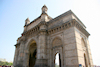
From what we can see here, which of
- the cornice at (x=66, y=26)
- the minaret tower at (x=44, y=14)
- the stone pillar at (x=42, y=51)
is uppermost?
the minaret tower at (x=44, y=14)

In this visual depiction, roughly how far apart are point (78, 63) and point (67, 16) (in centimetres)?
890

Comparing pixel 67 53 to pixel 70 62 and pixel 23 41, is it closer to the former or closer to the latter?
pixel 70 62

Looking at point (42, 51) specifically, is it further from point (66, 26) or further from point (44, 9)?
point (44, 9)

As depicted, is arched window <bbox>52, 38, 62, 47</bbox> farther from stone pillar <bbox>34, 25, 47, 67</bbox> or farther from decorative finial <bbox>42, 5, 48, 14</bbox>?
decorative finial <bbox>42, 5, 48, 14</bbox>

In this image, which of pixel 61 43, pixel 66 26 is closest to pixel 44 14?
pixel 66 26

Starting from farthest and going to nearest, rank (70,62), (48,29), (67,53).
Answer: (48,29) < (67,53) < (70,62)

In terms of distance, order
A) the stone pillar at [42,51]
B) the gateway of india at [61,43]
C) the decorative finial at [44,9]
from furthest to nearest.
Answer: the decorative finial at [44,9] → the stone pillar at [42,51] → the gateway of india at [61,43]

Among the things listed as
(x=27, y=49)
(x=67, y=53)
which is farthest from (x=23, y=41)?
(x=67, y=53)

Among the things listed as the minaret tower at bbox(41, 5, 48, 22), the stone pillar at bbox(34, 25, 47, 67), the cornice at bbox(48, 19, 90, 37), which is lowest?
the stone pillar at bbox(34, 25, 47, 67)

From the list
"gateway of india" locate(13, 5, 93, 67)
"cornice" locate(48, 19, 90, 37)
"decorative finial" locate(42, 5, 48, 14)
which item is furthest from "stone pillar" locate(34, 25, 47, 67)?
"decorative finial" locate(42, 5, 48, 14)

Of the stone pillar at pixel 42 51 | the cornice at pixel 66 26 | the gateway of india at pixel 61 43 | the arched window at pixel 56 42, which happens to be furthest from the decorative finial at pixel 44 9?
the arched window at pixel 56 42

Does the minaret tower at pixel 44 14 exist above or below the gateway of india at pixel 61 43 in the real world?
above

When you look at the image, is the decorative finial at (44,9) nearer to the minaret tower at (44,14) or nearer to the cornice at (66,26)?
the minaret tower at (44,14)

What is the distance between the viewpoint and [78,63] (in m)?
11.2
